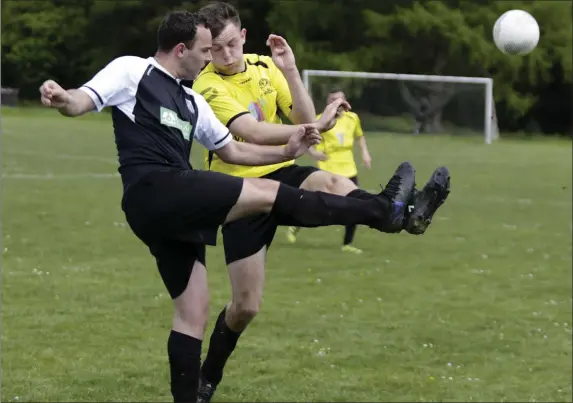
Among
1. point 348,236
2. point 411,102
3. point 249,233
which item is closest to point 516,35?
point 249,233

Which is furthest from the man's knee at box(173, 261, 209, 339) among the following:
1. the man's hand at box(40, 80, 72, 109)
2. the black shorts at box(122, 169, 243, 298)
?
the man's hand at box(40, 80, 72, 109)

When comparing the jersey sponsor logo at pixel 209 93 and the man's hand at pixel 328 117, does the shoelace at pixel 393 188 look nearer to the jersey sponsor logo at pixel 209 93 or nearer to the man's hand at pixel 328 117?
the man's hand at pixel 328 117

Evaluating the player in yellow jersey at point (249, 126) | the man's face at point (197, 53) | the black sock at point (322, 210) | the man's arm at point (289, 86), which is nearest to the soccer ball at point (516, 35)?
the man's arm at point (289, 86)

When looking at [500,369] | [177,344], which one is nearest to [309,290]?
[500,369]

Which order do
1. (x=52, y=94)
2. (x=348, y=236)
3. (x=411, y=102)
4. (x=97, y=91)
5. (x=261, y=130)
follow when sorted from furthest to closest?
(x=411, y=102), (x=348, y=236), (x=261, y=130), (x=97, y=91), (x=52, y=94)

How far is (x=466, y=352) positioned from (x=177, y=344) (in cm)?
382

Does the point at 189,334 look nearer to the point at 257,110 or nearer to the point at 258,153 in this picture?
the point at 258,153

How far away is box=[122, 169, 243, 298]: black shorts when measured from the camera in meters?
5.36

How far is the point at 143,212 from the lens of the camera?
542 cm

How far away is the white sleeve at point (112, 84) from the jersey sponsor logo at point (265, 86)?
51.2 inches

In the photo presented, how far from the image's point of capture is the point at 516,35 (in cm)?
973

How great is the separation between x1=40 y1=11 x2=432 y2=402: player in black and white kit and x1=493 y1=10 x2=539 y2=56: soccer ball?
11.9ft

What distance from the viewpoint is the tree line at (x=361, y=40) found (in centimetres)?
5141

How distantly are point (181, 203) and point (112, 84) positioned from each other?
2.30 ft
